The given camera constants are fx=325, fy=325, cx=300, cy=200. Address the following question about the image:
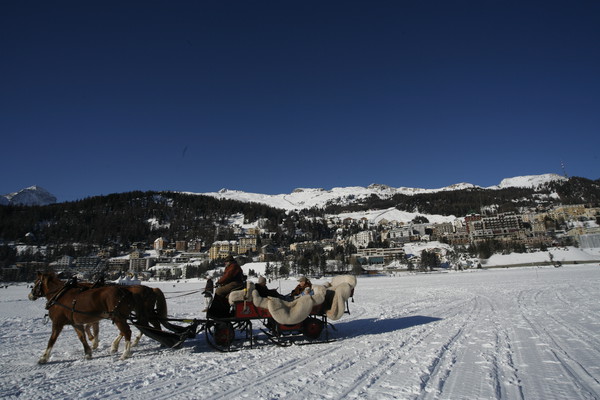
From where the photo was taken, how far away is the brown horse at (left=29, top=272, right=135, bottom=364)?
22.6 feet

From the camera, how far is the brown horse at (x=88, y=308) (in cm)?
689

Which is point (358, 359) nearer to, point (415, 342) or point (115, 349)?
point (415, 342)

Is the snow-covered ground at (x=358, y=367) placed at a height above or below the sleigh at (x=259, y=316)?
below

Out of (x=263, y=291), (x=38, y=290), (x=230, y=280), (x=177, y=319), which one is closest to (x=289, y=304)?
(x=263, y=291)

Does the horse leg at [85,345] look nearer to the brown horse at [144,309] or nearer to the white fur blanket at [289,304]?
the brown horse at [144,309]

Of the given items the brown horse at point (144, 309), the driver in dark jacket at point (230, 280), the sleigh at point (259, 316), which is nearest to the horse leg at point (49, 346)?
the brown horse at point (144, 309)

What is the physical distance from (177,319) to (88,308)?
1.84 meters

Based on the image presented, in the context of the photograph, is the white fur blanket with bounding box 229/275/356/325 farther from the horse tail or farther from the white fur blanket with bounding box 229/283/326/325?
the horse tail

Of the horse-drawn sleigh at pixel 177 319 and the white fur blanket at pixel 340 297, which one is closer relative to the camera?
the horse-drawn sleigh at pixel 177 319

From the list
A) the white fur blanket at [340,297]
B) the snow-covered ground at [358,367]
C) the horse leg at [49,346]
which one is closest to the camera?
the snow-covered ground at [358,367]

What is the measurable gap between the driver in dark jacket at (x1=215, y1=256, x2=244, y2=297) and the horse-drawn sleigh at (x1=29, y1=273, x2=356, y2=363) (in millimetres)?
209

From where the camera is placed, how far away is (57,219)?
199m

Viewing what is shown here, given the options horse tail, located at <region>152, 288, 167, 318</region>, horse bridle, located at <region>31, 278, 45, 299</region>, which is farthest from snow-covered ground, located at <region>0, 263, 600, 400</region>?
horse bridle, located at <region>31, 278, 45, 299</region>

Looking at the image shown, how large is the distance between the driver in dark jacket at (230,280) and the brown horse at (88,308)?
197 cm
